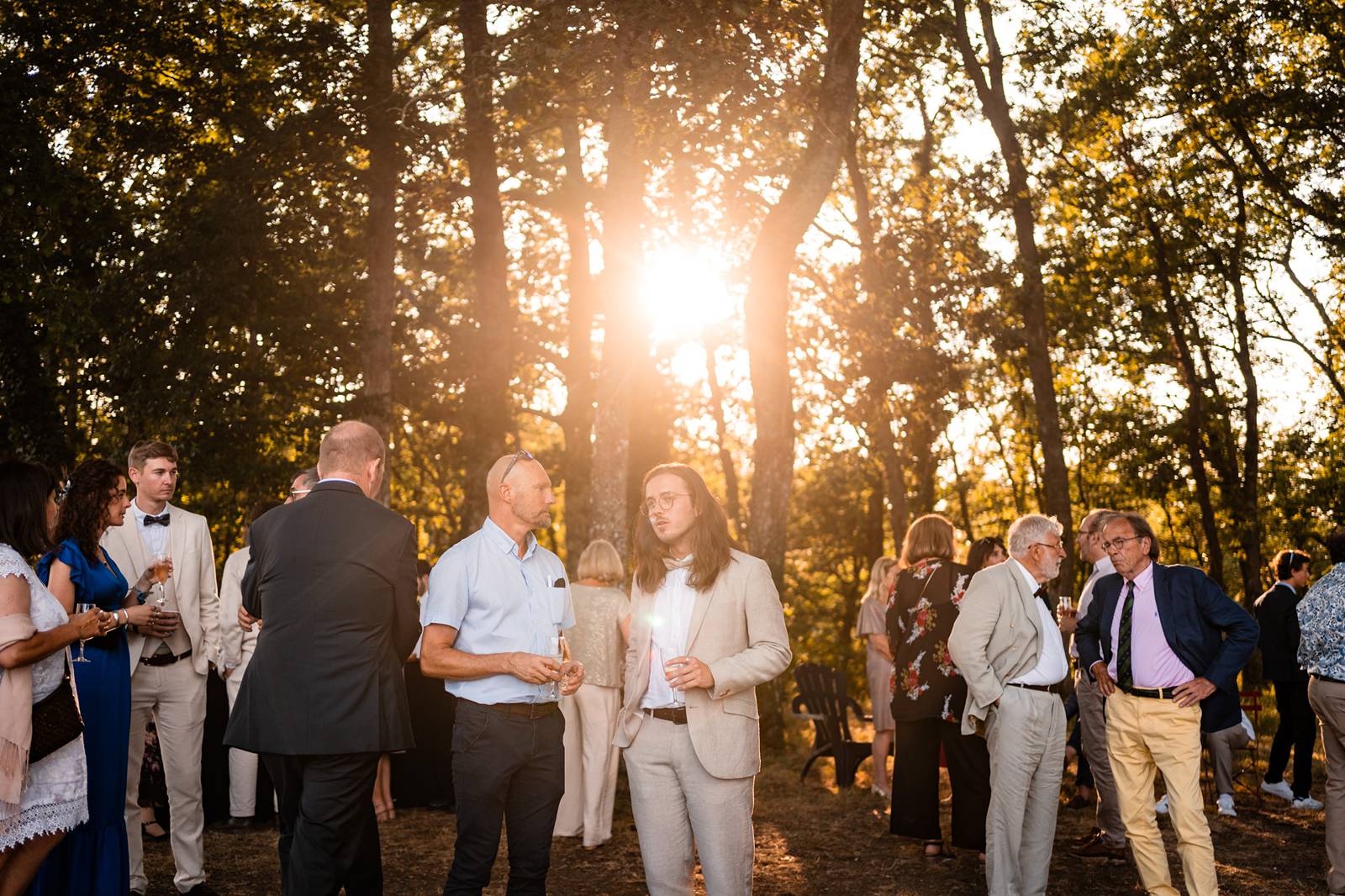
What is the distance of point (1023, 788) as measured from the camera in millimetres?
6641

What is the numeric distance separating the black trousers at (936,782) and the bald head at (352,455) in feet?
16.0

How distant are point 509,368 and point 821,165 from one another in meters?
5.59

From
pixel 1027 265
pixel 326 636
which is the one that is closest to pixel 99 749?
pixel 326 636

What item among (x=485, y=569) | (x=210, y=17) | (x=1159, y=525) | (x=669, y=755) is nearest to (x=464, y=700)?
(x=485, y=569)

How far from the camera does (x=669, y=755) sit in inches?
191

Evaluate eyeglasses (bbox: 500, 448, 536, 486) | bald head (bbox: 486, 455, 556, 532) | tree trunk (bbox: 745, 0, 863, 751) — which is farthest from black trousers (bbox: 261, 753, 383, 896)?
tree trunk (bbox: 745, 0, 863, 751)

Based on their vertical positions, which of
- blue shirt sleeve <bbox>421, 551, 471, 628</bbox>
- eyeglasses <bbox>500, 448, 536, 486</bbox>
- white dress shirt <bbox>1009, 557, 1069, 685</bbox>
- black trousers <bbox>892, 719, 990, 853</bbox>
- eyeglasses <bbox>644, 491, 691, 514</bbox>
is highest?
eyeglasses <bbox>500, 448, 536, 486</bbox>

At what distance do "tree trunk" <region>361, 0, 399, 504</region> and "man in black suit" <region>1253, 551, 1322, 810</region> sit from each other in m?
10.1

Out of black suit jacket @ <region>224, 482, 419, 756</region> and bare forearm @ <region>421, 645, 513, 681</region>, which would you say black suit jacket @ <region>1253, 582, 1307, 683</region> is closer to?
bare forearm @ <region>421, 645, 513, 681</region>

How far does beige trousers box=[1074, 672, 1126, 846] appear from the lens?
850 centimetres

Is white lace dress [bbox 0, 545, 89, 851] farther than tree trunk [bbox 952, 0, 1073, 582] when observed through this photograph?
No

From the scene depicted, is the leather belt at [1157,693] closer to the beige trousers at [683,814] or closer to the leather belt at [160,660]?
A: the beige trousers at [683,814]

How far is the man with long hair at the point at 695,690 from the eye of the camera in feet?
15.7

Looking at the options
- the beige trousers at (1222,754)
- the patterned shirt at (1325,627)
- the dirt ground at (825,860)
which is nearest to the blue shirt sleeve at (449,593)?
the dirt ground at (825,860)
